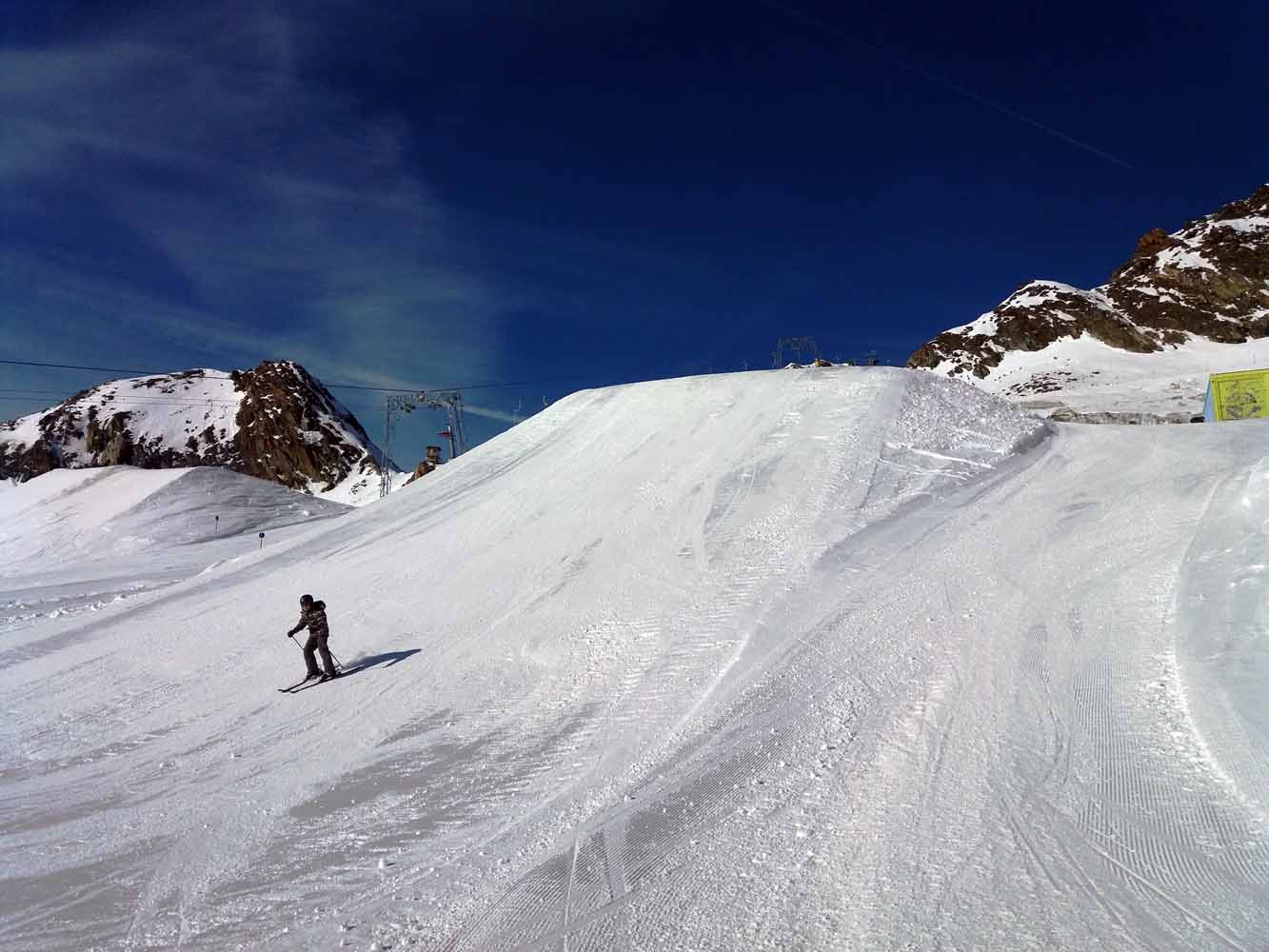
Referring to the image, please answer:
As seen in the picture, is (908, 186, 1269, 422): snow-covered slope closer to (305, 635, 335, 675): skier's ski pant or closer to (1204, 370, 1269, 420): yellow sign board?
(1204, 370, 1269, 420): yellow sign board

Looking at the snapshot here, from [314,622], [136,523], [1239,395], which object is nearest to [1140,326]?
[1239,395]

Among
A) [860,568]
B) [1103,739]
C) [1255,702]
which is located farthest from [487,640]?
[1255,702]

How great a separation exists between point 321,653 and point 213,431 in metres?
113

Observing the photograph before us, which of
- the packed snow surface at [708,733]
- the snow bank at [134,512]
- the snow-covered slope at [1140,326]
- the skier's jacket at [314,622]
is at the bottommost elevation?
the packed snow surface at [708,733]

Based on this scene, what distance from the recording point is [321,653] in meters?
10.6

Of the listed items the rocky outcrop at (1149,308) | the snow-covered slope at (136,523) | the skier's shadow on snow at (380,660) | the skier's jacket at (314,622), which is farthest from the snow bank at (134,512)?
the rocky outcrop at (1149,308)

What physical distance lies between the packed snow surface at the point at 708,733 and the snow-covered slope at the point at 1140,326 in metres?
53.9

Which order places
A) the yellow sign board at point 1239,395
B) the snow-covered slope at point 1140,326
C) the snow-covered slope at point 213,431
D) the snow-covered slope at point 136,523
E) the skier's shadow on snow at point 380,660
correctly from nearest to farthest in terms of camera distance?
the skier's shadow on snow at point 380,660 → the yellow sign board at point 1239,395 → the snow-covered slope at point 136,523 → the snow-covered slope at point 1140,326 → the snow-covered slope at point 213,431

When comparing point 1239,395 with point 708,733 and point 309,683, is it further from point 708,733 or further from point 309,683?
point 309,683

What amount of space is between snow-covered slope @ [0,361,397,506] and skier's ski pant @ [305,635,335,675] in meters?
75.2

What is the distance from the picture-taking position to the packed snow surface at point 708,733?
496 cm

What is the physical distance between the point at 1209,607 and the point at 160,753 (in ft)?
38.0

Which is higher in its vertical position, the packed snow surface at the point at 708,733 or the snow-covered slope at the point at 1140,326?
the snow-covered slope at the point at 1140,326

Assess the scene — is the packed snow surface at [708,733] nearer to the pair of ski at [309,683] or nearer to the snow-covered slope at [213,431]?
the pair of ski at [309,683]
